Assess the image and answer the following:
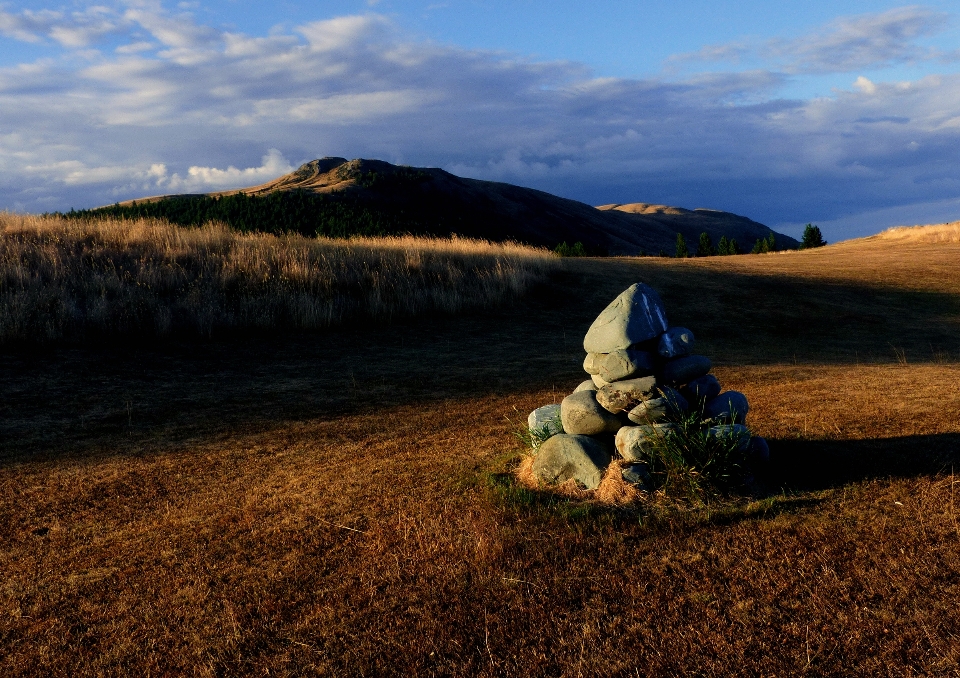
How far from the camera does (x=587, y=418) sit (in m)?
6.13

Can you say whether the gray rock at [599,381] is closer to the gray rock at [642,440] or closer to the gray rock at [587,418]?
the gray rock at [587,418]

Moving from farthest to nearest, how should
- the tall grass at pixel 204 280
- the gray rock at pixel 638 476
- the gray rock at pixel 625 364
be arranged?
the tall grass at pixel 204 280 < the gray rock at pixel 625 364 < the gray rock at pixel 638 476

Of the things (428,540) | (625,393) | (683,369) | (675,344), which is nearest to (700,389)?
(683,369)

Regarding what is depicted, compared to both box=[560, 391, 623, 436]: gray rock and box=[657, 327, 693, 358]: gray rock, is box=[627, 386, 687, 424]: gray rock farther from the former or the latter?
box=[657, 327, 693, 358]: gray rock

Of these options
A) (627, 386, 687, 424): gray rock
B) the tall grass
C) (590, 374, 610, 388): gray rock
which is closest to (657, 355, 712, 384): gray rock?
(627, 386, 687, 424): gray rock

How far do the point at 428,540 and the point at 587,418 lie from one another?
191 cm

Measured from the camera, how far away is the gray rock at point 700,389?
6.32 meters

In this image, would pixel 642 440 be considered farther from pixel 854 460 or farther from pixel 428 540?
pixel 854 460

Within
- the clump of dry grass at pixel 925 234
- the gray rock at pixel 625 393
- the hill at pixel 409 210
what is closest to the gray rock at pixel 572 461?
the gray rock at pixel 625 393

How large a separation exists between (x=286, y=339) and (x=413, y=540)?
9377mm

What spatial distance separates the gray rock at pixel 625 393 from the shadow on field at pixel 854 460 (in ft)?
3.97

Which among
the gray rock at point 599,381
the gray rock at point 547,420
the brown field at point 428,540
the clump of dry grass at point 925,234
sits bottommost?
the brown field at point 428,540

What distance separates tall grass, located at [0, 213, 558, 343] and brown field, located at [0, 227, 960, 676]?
6.79ft

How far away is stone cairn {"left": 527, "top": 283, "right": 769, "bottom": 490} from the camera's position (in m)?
5.76
